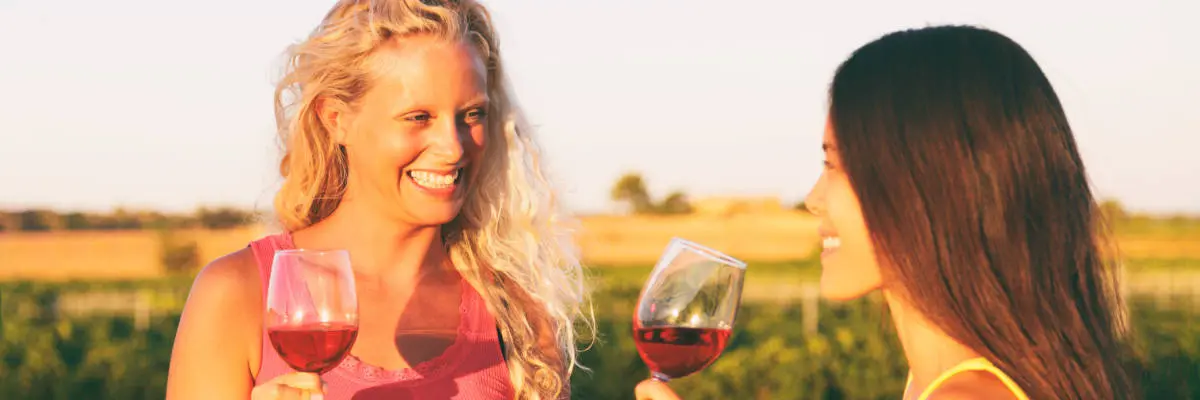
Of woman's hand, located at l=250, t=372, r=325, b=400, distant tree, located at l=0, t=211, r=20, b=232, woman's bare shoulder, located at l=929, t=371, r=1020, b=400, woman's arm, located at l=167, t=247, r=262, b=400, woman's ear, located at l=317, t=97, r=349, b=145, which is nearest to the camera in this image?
woman's bare shoulder, located at l=929, t=371, r=1020, b=400

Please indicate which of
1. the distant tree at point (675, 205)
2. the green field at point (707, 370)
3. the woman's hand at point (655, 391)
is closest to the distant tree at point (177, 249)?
the distant tree at point (675, 205)

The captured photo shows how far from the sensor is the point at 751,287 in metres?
45.2

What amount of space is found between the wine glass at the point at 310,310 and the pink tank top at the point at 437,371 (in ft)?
1.78

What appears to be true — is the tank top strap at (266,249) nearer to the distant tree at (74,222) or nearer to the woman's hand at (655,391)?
the woman's hand at (655,391)

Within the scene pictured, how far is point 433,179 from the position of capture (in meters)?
3.39

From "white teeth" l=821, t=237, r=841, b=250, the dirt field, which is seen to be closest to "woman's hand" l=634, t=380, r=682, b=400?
"white teeth" l=821, t=237, r=841, b=250

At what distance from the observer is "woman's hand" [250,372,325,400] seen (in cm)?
265

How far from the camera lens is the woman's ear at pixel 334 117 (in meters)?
3.54

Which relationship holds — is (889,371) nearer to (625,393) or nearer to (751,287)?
(625,393)

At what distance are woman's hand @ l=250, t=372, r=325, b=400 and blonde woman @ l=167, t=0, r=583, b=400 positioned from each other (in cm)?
59

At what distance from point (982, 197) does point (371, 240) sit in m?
1.86

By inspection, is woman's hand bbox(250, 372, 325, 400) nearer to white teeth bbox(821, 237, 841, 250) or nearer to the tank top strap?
the tank top strap

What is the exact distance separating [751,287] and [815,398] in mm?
34492

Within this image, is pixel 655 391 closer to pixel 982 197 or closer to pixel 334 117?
pixel 982 197
